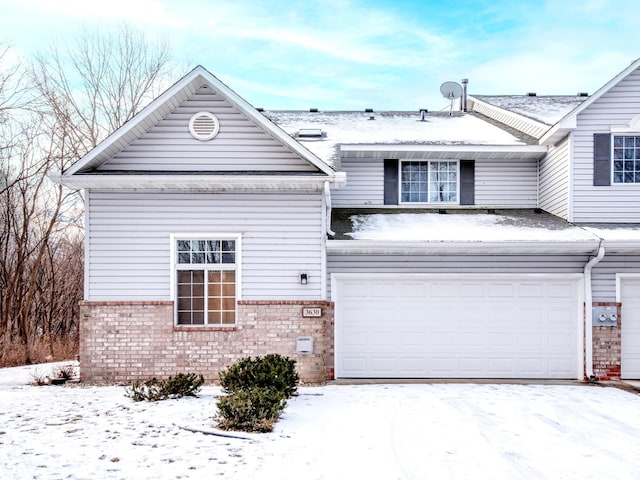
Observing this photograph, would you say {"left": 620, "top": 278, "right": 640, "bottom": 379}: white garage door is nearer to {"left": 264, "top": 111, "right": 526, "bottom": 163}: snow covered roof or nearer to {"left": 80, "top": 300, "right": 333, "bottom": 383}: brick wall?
{"left": 264, "top": 111, "right": 526, "bottom": 163}: snow covered roof

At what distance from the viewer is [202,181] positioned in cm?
1000

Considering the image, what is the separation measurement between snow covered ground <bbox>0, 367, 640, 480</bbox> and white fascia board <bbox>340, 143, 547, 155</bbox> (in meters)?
5.46

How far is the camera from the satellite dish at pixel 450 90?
55.1 feet

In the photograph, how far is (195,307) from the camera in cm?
1052

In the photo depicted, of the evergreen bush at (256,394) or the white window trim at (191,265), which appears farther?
the white window trim at (191,265)

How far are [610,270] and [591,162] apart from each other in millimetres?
2287

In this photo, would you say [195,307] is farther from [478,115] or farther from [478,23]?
[478,23]

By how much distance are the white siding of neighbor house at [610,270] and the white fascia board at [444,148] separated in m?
2.93

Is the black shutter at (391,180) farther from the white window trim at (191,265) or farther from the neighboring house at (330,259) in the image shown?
the white window trim at (191,265)

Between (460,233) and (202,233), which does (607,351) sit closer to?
(460,233)

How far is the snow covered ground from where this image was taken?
552 cm

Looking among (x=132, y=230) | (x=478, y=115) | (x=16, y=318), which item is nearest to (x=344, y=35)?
(x=478, y=115)

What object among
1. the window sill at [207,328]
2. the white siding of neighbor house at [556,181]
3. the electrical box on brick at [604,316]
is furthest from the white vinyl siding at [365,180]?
the electrical box on brick at [604,316]

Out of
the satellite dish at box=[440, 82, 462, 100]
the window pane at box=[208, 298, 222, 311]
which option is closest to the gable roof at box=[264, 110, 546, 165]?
the satellite dish at box=[440, 82, 462, 100]
